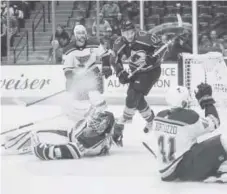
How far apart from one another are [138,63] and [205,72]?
8.75 ft

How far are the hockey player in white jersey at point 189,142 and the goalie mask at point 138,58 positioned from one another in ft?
5.99

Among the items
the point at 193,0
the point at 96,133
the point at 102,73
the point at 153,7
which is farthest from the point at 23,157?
the point at 153,7

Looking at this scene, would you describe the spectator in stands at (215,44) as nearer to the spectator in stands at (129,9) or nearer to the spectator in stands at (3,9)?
the spectator in stands at (129,9)

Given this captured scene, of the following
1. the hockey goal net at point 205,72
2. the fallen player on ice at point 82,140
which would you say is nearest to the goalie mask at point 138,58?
the fallen player on ice at point 82,140

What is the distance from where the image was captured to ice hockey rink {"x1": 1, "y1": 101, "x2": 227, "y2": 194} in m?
3.88

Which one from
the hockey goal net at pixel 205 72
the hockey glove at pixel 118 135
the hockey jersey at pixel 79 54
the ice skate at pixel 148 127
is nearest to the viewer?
the hockey glove at pixel 118 135

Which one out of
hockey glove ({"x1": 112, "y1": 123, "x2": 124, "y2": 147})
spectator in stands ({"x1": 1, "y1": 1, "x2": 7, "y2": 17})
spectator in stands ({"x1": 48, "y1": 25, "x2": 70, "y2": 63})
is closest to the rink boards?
spectator in stands ({"x1": 48, "y1": 25, "x2": 70, "y2": 63})

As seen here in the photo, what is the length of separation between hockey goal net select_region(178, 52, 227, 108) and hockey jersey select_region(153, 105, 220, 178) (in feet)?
13.6

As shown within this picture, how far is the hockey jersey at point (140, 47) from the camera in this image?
5727 millimetres

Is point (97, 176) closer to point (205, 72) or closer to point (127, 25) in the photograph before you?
point (127, 25)

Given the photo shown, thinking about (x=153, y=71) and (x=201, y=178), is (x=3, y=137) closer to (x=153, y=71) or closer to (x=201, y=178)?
(x=153, y=71)

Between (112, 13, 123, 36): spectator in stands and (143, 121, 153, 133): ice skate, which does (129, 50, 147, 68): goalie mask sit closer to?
(143, 121, 153, 133): ice skate

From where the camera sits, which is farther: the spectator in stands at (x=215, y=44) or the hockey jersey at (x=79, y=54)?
the spectator in stands at (x=215, y=44)

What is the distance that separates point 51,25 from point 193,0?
A: 2.12 meters
